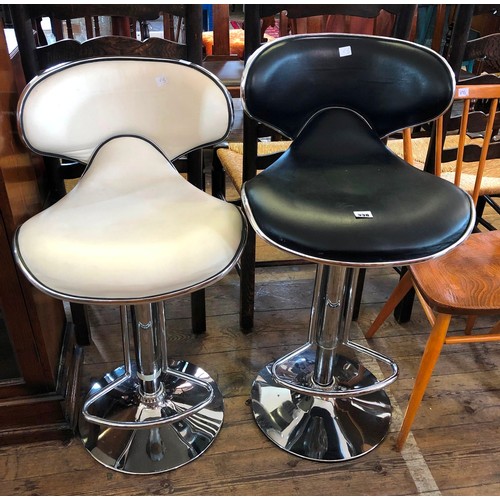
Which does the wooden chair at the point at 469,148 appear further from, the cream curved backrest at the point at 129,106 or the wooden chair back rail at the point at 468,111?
the cream curved backrest at the point at 129,106

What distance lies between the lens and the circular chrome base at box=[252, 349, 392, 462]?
1.39 meters

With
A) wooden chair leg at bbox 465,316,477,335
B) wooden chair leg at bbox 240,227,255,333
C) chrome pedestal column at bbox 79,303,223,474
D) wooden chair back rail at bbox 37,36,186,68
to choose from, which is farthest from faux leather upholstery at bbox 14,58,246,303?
wooden chair leg at bbox 465,316,477,335

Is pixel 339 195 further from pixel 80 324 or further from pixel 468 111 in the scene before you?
pixel 80 324

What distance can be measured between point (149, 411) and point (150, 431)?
5 centimetres

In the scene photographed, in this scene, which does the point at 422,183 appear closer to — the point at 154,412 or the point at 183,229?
the point at 183,229

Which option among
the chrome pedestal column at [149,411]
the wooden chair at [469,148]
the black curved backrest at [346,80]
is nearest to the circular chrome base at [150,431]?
the chrome pedestal column at [149,411]

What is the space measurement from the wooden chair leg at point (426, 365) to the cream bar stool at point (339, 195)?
0.31 ft

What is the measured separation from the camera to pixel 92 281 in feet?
2.89

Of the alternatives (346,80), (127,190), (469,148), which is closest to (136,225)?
(127,190)

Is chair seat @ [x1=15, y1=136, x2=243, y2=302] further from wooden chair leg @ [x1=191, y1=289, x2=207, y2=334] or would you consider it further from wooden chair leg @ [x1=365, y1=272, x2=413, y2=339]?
wooden chair leg @ [x1=365, y1=272, x2=413, y2=339]

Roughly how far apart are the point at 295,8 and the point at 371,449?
3.93ft

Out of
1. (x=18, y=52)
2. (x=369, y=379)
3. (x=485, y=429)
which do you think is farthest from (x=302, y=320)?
(x=18, y=52)

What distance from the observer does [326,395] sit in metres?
1.26

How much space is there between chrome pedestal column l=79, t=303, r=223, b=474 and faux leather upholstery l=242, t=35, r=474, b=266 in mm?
476
